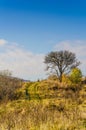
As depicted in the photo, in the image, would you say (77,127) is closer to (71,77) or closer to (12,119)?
(12,119)

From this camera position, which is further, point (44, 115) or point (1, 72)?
point (1, 72)

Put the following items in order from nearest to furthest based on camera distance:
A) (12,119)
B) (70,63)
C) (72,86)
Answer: (12,119) → (72,86) → (70,63)

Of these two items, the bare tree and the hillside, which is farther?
the bare tree

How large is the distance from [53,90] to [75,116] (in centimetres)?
3354

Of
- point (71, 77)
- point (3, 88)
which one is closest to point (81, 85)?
point (71, 77)

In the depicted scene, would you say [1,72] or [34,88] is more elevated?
[1,72]

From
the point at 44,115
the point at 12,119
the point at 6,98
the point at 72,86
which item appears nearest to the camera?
the point at 12,119

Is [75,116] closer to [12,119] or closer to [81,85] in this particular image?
[12,119]

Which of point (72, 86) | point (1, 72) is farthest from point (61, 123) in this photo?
point (1, 72)

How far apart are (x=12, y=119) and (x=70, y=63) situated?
5763 cm

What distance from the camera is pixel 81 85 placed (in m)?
50.1

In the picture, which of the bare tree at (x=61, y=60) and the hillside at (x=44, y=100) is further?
the bare tree at (x=61, y=60)

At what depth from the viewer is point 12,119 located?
1205 cm

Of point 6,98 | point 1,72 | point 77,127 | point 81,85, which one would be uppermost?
point 1,72
